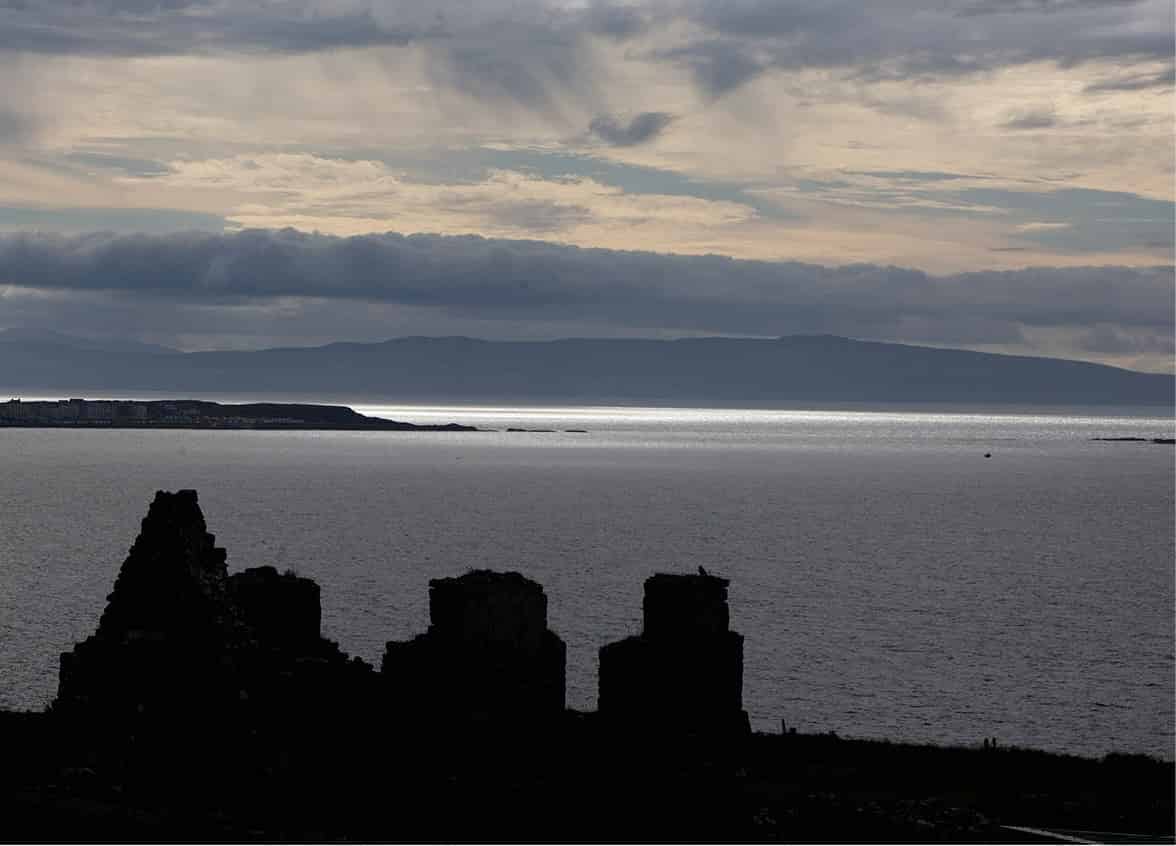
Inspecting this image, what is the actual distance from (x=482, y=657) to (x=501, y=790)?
18.8ft

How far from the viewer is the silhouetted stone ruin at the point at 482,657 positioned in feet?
121

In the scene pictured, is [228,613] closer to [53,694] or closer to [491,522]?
[53,694]

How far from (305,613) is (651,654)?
8.05 meters

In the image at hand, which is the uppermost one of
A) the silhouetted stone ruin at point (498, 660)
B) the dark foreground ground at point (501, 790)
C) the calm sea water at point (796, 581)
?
the silhouetted stone ruin at point (498, 660)

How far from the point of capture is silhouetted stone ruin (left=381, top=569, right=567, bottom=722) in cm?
3694

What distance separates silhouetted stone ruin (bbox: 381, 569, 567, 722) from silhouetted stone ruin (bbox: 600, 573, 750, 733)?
2167 millimetres

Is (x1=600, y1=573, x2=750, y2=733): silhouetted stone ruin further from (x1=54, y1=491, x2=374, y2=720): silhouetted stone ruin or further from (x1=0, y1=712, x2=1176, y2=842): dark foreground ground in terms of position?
(x1=54, y1=491, x2=374, y2=720): silhouetted stone ruin

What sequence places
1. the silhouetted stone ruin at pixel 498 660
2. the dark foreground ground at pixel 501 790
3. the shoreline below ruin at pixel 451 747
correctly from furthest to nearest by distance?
the silhouetted stone ruin at pixel 498 660, the shoreline below ruin at pixel 451 747, the dark foreground ground at pixel 501 790

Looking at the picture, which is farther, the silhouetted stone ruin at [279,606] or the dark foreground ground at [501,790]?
the silhouetted stone ruin at [279,606]

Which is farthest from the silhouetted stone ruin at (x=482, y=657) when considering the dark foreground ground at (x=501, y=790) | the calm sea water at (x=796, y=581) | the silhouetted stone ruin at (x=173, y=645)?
the calm sea water at (x=796, y=581)

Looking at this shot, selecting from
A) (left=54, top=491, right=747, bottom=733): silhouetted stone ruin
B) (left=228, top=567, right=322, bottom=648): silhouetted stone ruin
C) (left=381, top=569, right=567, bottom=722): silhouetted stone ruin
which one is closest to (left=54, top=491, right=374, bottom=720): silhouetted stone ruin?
(left=54, top=491, right=747, bottom=733): silhouetted stone ruin

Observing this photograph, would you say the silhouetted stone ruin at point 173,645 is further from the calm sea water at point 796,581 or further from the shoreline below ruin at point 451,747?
the calm sea water at point 796,581

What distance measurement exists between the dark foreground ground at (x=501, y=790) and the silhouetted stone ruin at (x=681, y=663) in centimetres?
68

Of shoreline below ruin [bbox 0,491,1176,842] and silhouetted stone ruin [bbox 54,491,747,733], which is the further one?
silhouetted stone ruin [bbox 54,491,747,733]
